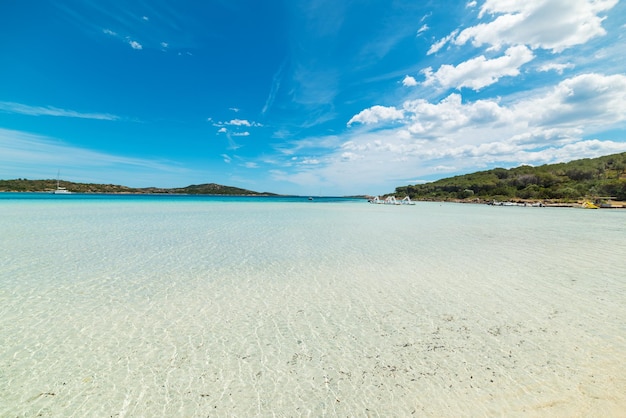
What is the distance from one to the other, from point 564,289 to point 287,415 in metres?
8.00

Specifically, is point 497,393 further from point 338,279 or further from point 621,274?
point 621,274

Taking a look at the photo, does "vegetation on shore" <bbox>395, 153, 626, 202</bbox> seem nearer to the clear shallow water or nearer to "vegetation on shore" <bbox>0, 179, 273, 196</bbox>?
the clear shallow water

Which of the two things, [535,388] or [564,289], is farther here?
[564,289]

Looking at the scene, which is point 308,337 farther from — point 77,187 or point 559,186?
point 77,187

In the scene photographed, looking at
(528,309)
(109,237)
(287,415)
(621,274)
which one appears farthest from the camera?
(109,237)

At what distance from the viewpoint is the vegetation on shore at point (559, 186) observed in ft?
223

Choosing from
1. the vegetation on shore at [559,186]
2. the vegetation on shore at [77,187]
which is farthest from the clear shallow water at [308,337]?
the vegetation on shore at [77,187]

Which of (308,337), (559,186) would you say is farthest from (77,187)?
(559,186)

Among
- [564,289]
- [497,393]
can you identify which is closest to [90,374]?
[497,393]

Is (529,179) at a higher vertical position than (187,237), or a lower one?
higher

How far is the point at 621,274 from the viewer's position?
336 inches

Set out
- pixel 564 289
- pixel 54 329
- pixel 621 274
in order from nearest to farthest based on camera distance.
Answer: pixel 54 329 < pixel 564 289 < pixel 621 274

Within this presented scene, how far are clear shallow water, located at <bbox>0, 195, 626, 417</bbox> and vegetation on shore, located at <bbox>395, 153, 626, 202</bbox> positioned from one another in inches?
3196

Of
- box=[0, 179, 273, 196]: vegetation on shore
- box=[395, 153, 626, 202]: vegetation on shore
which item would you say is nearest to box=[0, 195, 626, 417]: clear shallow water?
box=[395, 153, 626, 202]: vegetation on shore
